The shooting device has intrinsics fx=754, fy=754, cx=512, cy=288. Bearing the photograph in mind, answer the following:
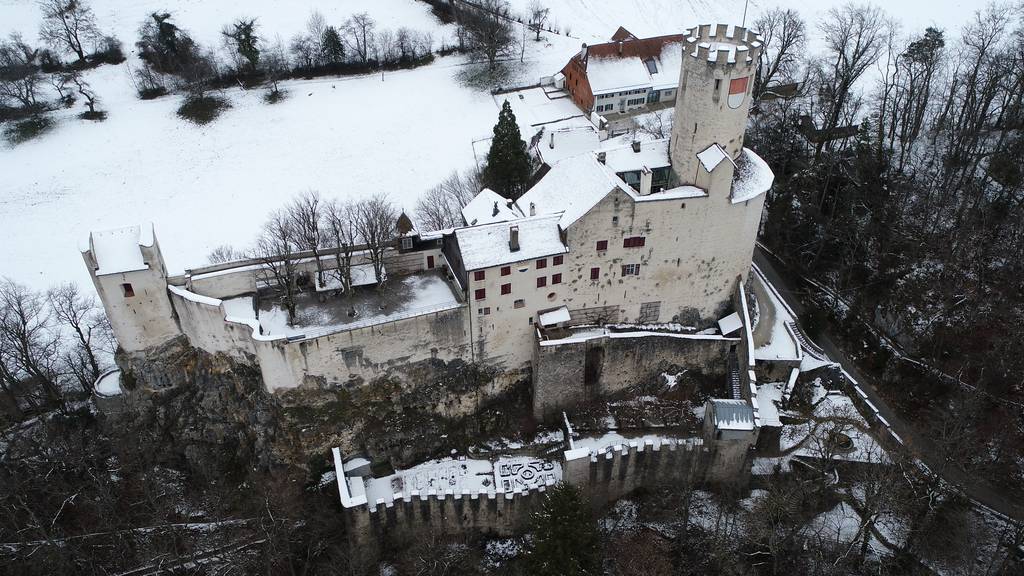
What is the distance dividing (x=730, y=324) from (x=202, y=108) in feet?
195

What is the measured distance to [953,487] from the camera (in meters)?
43.8

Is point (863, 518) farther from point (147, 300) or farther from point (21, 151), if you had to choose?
point (21, 151)

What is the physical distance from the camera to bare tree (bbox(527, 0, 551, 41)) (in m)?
90.8

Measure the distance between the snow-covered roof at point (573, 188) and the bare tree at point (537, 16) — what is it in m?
47.2

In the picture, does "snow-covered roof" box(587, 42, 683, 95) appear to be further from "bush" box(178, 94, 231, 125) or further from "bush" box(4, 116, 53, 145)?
"bush" box(4, 116, 53, 145)

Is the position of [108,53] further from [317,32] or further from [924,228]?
[924,228]

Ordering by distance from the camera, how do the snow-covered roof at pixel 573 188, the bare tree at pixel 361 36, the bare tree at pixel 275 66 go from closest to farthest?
the snow-covered roof at pixel 573 188 < the bare tree at pixel 275 66 < the bare tree at pixel 361 36

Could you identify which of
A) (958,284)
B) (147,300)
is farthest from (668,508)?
(147,300)

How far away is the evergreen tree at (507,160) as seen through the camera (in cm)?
5941

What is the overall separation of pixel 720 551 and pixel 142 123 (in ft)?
225

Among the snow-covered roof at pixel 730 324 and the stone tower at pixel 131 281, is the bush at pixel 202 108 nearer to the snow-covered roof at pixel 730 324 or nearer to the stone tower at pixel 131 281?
the stone tower at pixel 131 281

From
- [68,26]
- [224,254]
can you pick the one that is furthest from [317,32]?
[224,254]

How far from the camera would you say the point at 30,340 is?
53781mm

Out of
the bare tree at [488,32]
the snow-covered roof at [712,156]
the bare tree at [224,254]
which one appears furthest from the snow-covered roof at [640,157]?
the bare tree at [488,32]
